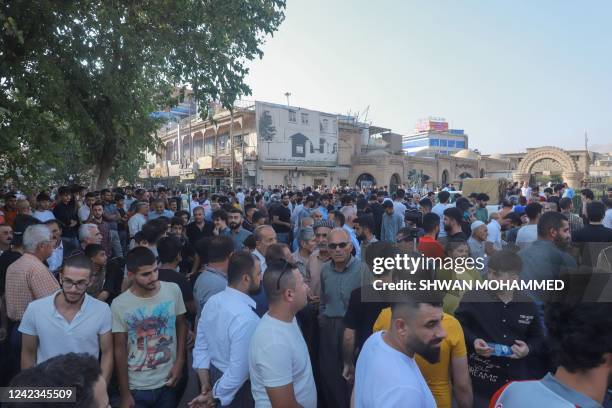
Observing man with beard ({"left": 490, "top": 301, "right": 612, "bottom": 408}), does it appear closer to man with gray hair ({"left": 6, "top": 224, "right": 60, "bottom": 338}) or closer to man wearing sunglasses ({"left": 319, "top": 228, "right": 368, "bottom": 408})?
man wearing sunglasses ({"left": 319, "top": 228, "right": 368, "bottom": 408})

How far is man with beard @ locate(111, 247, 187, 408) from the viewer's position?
288cm

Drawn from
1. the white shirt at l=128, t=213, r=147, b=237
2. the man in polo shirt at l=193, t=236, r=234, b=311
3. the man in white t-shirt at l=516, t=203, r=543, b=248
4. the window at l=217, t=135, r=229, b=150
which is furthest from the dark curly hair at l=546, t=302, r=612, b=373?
the window at l=217, t=135, r=229, b=150

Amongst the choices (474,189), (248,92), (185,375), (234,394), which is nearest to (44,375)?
(234,394)

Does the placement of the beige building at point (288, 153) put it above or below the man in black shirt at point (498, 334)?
→ above

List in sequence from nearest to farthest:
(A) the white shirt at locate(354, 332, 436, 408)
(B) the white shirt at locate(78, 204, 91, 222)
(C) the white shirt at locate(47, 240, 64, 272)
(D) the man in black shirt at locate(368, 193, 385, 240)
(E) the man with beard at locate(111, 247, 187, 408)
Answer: (A) the white shirt at locate(354, 332, 436, 408), (E) the man with beard at locate(111, 247, 187, 408), (C) the white shirt at locate(47, 240, 64, 272), (B) the white shirt at locate(78, 204, 91, 222), (D) the man in black shirt at locate(368, 193, 385, 240)

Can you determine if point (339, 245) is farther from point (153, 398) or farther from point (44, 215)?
point (44, 215)

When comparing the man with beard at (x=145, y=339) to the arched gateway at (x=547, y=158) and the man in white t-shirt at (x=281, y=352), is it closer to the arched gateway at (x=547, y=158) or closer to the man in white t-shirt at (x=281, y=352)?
the man in white t-shirt at (x=281, y=352)

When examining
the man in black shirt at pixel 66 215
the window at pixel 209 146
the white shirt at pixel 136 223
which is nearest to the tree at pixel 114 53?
the man in black shirt at pixel 66 215

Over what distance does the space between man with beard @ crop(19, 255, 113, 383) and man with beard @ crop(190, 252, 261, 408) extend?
0.65m

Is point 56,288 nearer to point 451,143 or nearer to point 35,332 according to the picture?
point 35,332

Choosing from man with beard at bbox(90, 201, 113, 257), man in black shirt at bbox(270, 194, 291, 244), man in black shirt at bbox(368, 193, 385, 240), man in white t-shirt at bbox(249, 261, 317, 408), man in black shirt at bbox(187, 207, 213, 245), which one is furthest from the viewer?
man in black shirt at bbox(368, 193, 385, 240)

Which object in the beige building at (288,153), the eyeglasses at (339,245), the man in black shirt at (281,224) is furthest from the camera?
the beige building at (288,153)

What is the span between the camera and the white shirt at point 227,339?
2.58m

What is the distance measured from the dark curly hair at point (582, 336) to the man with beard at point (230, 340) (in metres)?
1.70
